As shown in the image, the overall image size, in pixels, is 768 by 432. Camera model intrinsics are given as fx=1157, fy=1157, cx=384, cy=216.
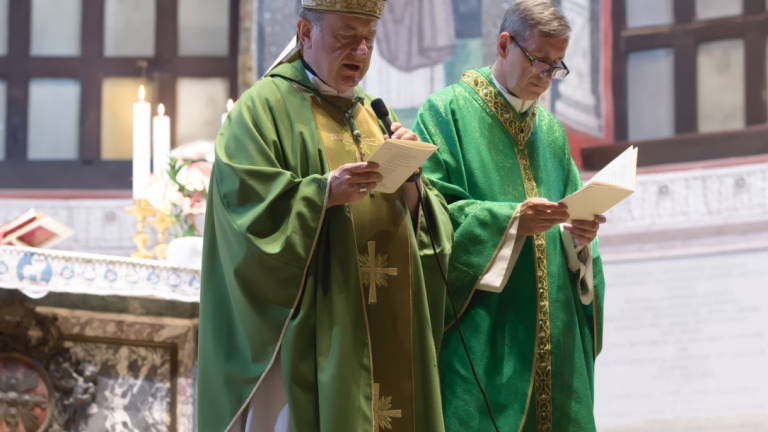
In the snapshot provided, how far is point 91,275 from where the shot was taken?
4.31 meters

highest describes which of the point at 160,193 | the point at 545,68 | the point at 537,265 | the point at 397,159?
the point at 545,68

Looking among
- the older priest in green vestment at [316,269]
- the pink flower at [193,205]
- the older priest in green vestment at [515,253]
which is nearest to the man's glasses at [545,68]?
the older priest in green vestment at [515,253]

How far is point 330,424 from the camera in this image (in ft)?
10.1

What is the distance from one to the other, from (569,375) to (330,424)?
3.52 ft

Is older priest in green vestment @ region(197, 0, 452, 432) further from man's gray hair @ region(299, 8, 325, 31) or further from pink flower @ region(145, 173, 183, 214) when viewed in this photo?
pink flower @ region(145, 173, 183, 214)

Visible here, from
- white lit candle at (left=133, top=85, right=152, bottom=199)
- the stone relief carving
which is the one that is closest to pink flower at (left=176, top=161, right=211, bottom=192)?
white lit candle at (left=133, top=85, right=152, bottom=199)

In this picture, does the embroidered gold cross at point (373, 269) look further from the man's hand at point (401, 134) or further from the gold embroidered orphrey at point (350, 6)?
the gold embroidered orphrey at point (350, 6)

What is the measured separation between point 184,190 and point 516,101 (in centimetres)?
162

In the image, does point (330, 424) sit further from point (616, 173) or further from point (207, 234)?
point (616, 173)

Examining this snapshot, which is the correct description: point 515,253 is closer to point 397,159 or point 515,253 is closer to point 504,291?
point 504,291

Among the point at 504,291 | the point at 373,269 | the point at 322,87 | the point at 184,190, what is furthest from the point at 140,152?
the point at 373,269

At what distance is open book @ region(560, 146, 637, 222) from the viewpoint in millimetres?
3500

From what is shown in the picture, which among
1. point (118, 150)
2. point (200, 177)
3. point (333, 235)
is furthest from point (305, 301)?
point (118, 150)

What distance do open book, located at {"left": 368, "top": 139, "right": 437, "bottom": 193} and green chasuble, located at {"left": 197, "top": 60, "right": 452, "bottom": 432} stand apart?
→ 156mm
